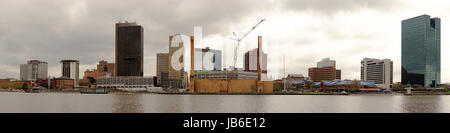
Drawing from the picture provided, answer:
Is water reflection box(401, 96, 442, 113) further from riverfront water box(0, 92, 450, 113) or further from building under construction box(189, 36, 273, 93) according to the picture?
building under construction box(189, 36, 273, 93)

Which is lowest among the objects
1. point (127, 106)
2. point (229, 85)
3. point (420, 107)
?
point (229, 85)

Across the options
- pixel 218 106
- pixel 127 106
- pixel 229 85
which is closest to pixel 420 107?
pixel 218 106

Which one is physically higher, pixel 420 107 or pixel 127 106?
pixel 127 106

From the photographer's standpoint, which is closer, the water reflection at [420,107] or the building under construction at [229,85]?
the water reflection at [420,107]

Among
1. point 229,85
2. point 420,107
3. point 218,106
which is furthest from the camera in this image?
point 229,85

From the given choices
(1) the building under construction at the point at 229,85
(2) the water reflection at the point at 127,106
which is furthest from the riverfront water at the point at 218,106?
(1) the building under construction at the point at 229,85

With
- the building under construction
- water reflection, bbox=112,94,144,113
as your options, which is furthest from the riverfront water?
the building under construction

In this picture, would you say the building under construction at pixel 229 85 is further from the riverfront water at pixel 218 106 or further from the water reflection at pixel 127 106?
the water reflection at pixel 127 106

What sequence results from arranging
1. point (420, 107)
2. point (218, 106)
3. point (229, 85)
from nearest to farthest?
1. point (218, 106)
2. point (420, 107)
3. point (229, 85)

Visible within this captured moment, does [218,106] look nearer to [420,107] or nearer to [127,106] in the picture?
[127,106]
